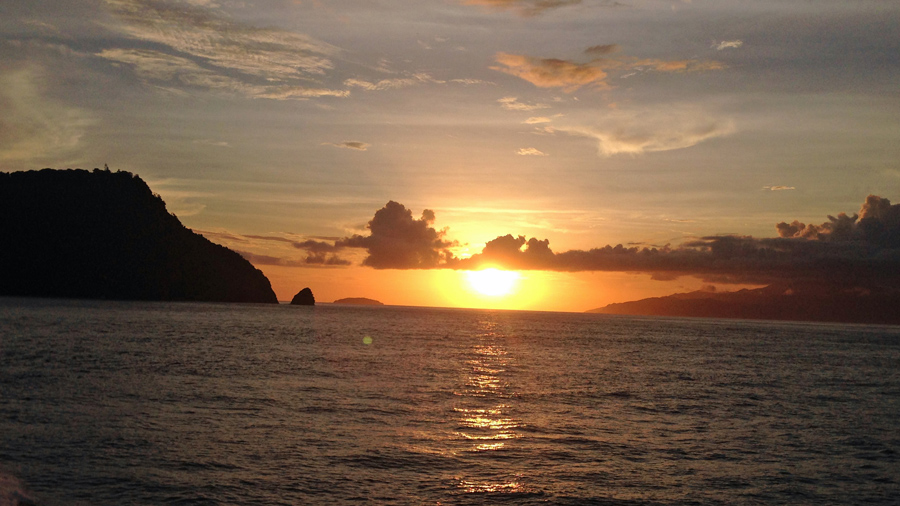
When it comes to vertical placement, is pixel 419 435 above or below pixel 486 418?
above

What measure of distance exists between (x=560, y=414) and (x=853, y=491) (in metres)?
16.8

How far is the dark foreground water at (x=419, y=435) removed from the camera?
902 inches

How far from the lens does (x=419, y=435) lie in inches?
1232

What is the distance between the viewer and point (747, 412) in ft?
141

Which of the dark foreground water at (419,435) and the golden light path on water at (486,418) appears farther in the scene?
the golden light path on water at (486,418)

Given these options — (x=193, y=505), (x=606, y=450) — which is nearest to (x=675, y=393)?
(x=606, y=450)

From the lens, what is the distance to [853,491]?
25.2 metres

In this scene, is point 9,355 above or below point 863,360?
above

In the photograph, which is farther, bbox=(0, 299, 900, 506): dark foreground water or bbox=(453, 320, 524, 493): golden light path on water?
bbox=(453, 320, 524, 493): golden light path on water

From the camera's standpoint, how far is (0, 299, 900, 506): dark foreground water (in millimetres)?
22922

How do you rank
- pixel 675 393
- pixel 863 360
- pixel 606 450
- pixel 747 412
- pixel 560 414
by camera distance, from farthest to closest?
1. pixel 863 360
2. pixel 675 393
3. pixel 747 412
4. pixel 560 414
5. pixel 606 450

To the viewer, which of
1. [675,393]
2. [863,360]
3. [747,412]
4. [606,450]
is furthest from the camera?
[863,360]

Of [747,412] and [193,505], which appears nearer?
[193,505]

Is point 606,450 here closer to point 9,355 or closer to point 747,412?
point 747,412
